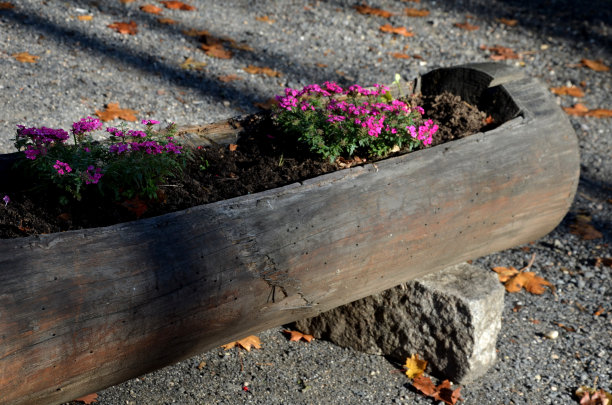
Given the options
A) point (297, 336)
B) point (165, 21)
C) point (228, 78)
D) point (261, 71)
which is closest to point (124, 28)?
point (165, 21)

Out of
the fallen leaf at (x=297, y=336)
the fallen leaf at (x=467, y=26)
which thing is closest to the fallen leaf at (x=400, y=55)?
the fallen leaf at (x=467, y=26)

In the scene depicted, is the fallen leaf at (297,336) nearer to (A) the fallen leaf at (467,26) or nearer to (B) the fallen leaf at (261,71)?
(B) the fallen leaf at (261,71)

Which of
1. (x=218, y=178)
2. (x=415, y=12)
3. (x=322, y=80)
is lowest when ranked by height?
(x=322, y=80)

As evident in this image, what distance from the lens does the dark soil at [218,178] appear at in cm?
246

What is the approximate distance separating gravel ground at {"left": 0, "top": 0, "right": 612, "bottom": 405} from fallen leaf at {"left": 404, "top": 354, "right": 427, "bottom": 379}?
0.16ft

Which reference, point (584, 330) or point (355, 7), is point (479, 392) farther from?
point (355, 7)

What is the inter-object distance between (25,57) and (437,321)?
3644 mm

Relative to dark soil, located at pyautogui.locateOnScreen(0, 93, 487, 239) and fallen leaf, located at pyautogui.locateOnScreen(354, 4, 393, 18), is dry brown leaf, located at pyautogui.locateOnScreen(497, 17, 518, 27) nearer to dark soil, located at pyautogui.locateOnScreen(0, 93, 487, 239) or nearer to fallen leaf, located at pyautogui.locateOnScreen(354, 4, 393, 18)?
fallen leaf, located at pyautogui.locateOnScreen(354, 4, 393, 18)

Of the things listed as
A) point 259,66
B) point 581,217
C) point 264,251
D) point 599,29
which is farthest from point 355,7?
point 264,251

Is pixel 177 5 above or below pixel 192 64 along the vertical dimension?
above

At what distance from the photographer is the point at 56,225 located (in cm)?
243

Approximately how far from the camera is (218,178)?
283 centimetres

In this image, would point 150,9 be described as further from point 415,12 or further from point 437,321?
point 437,321

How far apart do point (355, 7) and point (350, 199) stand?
4.59m
